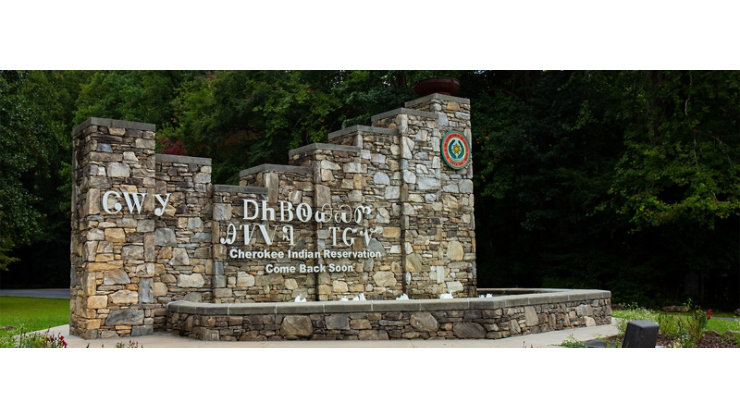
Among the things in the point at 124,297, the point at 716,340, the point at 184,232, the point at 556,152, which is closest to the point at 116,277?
the point at 124,297

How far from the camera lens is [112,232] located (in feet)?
35.1

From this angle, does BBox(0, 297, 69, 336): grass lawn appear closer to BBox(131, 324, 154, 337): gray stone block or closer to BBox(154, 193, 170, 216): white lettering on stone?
BBox(131, 324, 154, 337): gray stone block

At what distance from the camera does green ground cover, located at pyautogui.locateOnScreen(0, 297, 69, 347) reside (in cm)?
1144

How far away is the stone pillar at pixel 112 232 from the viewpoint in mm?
10523

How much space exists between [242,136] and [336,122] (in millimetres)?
4393

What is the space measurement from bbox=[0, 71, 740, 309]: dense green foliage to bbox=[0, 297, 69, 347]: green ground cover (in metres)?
2.31

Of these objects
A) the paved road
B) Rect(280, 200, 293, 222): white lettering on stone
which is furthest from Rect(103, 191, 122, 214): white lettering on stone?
the paved road

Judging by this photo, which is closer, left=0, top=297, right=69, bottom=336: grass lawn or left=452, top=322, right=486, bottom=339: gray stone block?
left=452, top=322, right=486, bottom=339: gray stone block

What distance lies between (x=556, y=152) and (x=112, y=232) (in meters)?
14.0

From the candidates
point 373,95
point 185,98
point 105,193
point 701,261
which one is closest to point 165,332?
point 105,193

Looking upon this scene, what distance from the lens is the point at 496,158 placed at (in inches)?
824

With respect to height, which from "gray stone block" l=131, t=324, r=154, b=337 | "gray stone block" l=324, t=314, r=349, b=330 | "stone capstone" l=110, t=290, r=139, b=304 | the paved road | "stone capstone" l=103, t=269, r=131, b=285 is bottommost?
the paved road

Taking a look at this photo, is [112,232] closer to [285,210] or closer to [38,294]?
[285,210]

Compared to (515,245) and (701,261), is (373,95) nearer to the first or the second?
(515,245)
